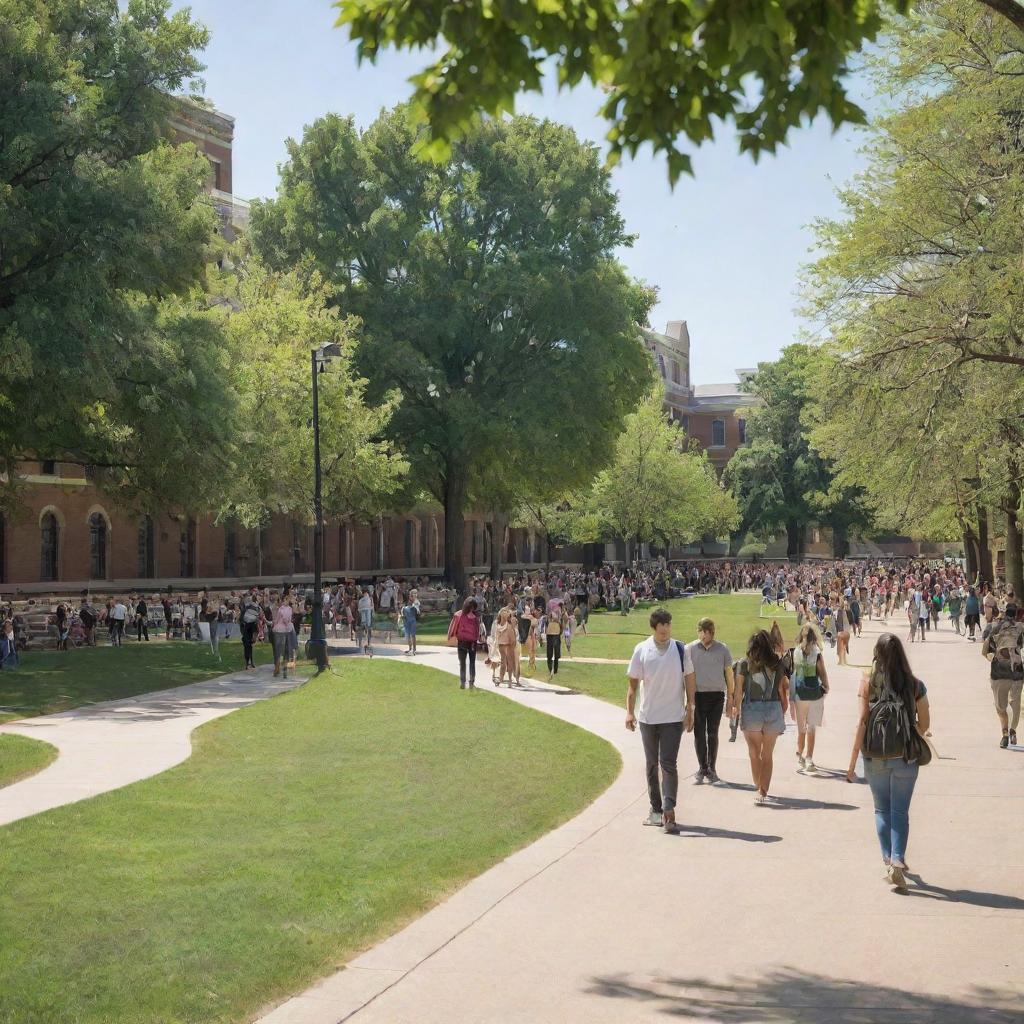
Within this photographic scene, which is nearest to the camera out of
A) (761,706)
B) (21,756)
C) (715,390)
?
(761,706)

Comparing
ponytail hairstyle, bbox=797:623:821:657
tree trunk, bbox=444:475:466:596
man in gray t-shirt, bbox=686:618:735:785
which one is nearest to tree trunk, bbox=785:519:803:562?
tree trunk, bbox=444:475:466:596

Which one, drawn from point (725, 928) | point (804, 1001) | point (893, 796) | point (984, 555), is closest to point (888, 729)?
point (893, 796)

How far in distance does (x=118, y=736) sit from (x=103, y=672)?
33.7 ft

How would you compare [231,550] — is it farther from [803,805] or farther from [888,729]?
[888,729]

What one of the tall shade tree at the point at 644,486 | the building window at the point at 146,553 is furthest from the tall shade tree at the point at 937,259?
the tall shade tree at the point at 644,486

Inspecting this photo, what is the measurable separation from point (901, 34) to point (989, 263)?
13.0ft

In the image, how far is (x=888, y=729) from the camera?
8.77m

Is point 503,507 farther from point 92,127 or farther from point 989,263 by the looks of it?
point 989,263

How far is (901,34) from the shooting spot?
71.0 ft

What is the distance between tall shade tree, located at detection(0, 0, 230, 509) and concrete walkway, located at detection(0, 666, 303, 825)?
588 centimetres

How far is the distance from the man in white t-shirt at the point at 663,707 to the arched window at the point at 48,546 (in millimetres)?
39932

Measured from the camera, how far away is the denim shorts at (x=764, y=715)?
11.9 m

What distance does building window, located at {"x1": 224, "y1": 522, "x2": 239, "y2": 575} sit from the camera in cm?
5794

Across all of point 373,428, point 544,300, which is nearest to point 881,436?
point 373,428
